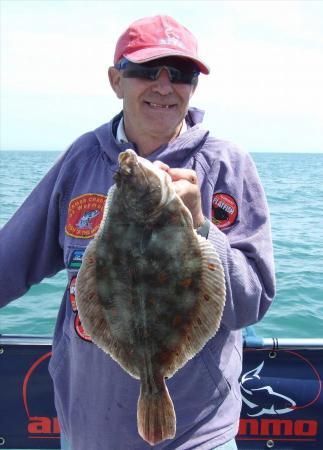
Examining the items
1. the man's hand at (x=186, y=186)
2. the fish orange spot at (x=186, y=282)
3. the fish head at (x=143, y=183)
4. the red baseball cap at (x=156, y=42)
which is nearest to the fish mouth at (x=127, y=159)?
the fish head at (x=143, y=183)

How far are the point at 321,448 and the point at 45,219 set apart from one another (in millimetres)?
3017

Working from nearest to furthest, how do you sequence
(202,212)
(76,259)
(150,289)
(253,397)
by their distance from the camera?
1. (150,289)
2. (202,212)
3. (76,259)
4. (253,397)

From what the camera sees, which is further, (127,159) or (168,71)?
(168,71)

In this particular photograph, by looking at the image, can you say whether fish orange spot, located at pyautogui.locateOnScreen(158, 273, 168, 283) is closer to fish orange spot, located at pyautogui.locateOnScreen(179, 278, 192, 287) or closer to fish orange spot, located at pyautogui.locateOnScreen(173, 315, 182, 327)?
fish orange spot, located at pyautogui.locateOnScreen(179, 278, 192, 287)

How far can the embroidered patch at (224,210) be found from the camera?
9.22 ft

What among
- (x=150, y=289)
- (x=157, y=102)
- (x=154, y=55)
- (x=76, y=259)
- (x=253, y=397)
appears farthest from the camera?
(x=253, y=397)

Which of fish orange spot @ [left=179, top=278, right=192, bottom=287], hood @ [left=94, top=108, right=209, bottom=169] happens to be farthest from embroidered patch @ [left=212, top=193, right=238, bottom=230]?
fish orange spot @ [left=179, top=278, right=192, bottom=287]

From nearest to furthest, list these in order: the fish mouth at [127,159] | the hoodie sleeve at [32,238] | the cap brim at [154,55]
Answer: the fish mouth at [127,159]
the cap brim at [154,55]
the hoodie sleeve at [32,238]

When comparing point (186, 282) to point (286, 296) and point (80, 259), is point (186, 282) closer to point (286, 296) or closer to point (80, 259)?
point (80, 259)

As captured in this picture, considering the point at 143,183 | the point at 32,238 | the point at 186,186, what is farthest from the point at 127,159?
the point at 32,238

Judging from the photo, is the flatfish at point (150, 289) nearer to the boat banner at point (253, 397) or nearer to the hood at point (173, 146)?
the hood at point (173, 146)

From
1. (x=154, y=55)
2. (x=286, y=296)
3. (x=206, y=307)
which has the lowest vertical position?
(x=286, y=296)

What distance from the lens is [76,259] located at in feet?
9.56

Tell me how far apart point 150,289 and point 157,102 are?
41.0 inches
